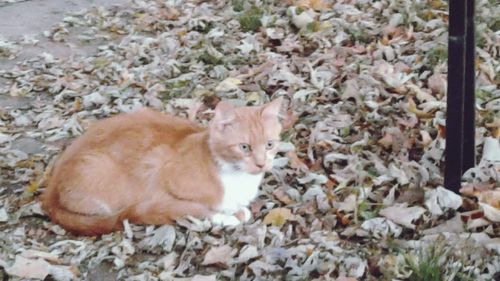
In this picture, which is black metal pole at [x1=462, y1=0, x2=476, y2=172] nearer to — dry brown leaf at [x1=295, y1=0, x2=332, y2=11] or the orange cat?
the orange cat

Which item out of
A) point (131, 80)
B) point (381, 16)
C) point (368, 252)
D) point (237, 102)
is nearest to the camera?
point (368, 252)

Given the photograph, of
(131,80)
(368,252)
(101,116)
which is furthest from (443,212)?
(131,80)

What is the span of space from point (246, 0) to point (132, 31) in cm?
115

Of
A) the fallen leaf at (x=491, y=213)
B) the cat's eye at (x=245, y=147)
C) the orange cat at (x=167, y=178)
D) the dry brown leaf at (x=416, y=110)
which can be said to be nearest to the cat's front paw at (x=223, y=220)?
the orange cat at (x=167, y=178)

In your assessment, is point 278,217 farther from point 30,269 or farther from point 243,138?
point 30,269

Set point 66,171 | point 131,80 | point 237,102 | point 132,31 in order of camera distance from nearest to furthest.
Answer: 1. point 66,171
2. point 237,102
3. point 131,80
4. point 132,31

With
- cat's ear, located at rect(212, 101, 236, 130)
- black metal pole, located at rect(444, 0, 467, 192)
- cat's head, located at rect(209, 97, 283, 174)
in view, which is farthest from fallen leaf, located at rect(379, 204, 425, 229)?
cat's ear, located at rect(212, 101, 236, 130)

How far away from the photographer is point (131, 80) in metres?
6.21

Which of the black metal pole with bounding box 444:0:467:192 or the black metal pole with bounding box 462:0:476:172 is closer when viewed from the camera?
the black metal pole with bounding box 444:0:467:192

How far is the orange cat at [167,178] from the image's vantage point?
3.78 meters

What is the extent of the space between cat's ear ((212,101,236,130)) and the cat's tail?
0.67 m

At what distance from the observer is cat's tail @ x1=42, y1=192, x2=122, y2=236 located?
3.83 meters

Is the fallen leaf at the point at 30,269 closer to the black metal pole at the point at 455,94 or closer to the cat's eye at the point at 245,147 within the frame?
the cat's eye at the point at 245,147

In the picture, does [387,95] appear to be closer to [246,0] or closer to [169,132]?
[169,132]
